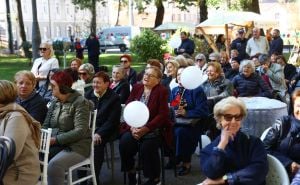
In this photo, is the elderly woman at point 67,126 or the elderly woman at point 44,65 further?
the elderly woman at point 44,65

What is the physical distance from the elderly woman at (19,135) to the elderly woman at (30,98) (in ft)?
3.63

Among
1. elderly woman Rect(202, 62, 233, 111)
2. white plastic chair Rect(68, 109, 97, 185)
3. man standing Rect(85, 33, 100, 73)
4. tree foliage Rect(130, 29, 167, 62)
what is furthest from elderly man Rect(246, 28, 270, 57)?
white plastic chair Rect(68, 109, 97, 185)

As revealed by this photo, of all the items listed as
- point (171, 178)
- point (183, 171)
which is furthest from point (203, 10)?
point (171, 178)

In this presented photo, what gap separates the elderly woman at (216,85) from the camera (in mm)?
6441

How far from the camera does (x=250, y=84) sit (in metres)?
6.93

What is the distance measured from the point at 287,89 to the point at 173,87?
10.4ft

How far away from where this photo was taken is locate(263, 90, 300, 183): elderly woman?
11.7 ft

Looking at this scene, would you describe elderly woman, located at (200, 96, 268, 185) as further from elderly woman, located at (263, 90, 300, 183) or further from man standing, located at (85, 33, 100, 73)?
man standing, located at (85, 33, 100, 73)

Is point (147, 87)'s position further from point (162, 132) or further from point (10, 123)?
point (10, 123)

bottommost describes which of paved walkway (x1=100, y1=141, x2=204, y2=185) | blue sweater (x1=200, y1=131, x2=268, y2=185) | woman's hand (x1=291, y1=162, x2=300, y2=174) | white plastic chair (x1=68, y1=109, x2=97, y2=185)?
paved walkway (x1=100, y1=141, x2=204, y2=185)

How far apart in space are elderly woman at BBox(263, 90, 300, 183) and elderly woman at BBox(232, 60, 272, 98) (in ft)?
10.8

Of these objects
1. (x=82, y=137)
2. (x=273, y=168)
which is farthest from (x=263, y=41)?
(x=273, y=168)

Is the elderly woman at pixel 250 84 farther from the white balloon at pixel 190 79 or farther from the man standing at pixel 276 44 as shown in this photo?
the man standing at pixel 276 44

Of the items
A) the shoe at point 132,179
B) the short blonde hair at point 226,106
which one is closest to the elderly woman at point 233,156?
the short blonde hair at point 226,106
